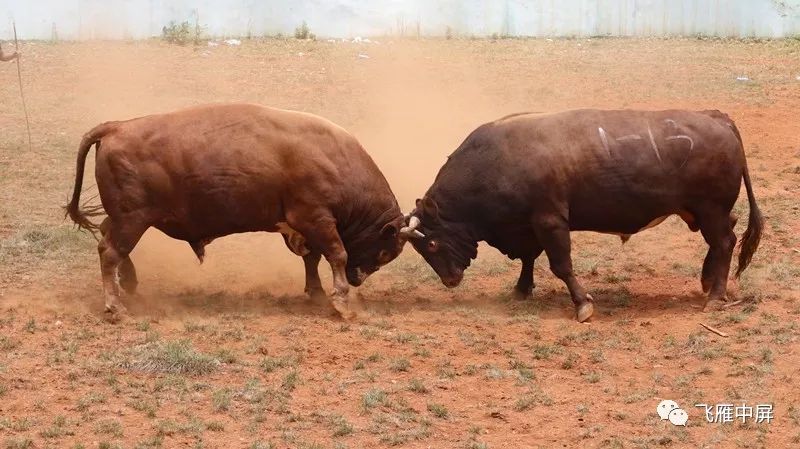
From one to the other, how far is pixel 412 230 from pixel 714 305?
2728mm

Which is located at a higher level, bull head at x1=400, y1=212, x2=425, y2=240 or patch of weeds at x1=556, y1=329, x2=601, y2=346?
bull head at x1=400, y1=212, x2=425, y2=240

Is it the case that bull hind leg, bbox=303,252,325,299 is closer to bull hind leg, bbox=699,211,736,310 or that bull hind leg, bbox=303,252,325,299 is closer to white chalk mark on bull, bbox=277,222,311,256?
white chalk mark on bull, bbox=277,222,311,256

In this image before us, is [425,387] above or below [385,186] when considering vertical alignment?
below

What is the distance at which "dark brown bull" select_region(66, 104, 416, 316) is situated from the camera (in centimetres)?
1014

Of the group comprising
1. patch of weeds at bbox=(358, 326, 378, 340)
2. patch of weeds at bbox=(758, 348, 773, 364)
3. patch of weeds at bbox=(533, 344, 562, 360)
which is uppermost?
patch of weeds at bbox=(758, 348, 773, 364)

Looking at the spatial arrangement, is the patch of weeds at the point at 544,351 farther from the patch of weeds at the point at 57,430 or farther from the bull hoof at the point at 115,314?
the patch of weeds at the point at 57,430

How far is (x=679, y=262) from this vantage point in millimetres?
12508

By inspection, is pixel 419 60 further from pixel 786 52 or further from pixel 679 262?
pixel 679 262

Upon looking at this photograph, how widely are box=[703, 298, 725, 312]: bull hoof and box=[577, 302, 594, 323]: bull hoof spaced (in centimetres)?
100

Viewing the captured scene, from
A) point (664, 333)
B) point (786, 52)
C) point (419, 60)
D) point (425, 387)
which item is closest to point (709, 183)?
point (664, 333)

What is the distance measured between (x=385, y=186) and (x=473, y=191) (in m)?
0.80

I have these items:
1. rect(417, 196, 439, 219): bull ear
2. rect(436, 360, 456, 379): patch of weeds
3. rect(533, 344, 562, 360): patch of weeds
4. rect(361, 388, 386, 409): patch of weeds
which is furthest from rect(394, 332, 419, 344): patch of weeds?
rect(417, 196, 439, 219): bull ear

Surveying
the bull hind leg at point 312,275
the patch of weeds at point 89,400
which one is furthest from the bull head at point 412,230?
the patch of weeds at point 89,400

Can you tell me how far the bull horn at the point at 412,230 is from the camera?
11047 millimetres
